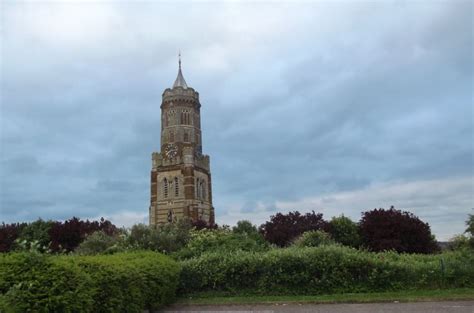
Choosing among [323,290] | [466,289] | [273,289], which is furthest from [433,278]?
[273,289]

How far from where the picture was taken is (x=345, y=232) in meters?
27.9

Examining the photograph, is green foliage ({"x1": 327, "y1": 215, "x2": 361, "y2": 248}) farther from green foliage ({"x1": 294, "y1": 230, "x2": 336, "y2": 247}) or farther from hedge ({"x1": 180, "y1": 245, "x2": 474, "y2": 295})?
hedge ({"x1": 180, "y1": 245, "x2": 474, "y2": 295})

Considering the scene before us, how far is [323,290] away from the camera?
15.8 metres

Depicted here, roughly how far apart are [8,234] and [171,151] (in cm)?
3854

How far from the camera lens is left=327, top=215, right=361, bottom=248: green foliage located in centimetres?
2775

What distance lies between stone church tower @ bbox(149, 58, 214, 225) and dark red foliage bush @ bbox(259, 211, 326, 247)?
123ft

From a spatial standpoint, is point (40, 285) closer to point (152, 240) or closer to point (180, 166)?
point (152, 240)

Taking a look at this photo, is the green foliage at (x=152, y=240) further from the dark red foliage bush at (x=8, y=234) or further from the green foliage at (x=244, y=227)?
the dark red foliage bush at (x=8, y=234)

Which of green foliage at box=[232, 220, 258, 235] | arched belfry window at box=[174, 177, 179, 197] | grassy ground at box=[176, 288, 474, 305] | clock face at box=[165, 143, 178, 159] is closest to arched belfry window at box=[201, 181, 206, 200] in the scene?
arched belfry window at box=[174, 177, 179, 197]

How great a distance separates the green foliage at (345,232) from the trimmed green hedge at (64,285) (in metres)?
19.2

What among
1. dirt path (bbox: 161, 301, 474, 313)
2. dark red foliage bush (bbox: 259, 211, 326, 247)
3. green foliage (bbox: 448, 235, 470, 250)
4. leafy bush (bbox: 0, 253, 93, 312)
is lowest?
dirt path (bbox: 161, 301, 474, 313)

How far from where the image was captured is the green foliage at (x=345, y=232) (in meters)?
27.8

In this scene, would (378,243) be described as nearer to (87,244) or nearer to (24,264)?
(87,244)

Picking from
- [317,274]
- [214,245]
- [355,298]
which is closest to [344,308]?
[355,298]
